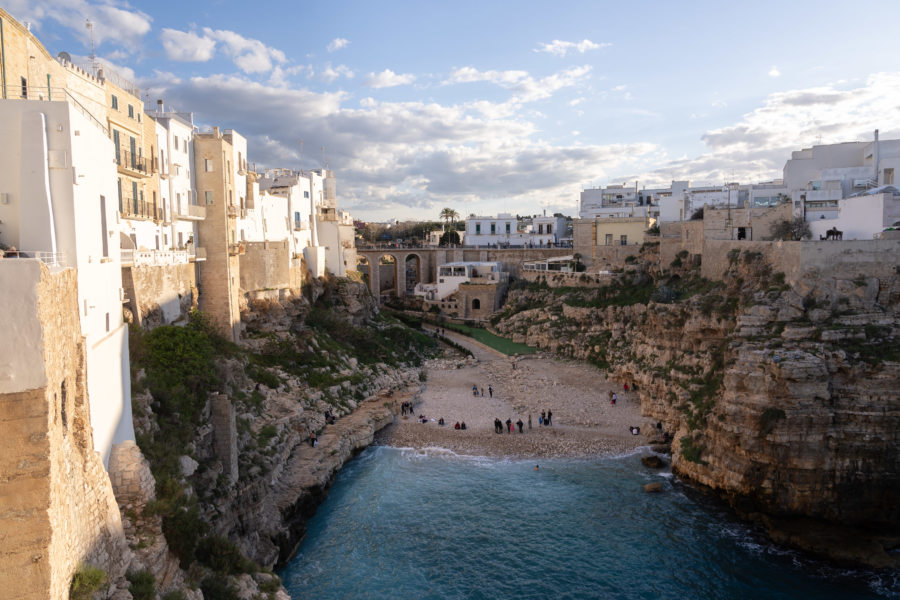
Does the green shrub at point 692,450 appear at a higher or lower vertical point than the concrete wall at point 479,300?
lower

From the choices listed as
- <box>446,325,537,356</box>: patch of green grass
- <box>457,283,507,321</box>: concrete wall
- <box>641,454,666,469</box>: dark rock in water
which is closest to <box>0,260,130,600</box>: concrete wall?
<box>641,454,666,469</box>: dark rock in water

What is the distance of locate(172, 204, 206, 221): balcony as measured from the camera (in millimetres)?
27172

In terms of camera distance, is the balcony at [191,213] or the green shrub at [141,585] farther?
the balcony at [191,213]

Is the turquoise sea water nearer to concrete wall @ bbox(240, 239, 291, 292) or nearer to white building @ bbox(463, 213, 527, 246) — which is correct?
concrete wall @ bbox(240, 239, 291, 292)

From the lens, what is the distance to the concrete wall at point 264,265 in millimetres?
33062

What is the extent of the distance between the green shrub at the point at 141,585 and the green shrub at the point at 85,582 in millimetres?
1432

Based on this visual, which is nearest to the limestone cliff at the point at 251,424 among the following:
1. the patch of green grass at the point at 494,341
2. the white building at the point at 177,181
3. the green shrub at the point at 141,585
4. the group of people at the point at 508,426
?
the green shrub at the point at 141,585

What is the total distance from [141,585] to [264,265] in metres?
24.5

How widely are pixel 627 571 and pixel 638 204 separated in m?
56.1

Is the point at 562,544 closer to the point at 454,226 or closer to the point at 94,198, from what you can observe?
the point at 94,198

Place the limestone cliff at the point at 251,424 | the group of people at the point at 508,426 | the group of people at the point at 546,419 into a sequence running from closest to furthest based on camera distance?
the limestone cliff at the point at 251,424, the group of people at the point at 508,426, the group of people at the point at 546,419

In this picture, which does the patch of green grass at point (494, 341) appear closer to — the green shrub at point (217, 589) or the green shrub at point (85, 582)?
the green shrub at point (217, 589)

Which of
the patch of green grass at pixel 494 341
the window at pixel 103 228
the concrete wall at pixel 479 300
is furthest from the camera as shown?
the concrete wall at pixel 479 300

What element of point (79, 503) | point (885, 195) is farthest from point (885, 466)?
point (79, 503)
